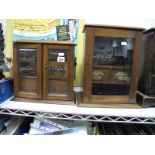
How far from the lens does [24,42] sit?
3.45ft

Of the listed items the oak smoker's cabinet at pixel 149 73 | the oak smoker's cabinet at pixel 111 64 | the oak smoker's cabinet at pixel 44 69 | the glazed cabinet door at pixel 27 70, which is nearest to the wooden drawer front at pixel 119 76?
the oak smoker's cabinet at pixel 111 64

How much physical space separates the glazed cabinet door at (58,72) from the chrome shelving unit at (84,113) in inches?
3.8

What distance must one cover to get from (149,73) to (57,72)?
59 cm

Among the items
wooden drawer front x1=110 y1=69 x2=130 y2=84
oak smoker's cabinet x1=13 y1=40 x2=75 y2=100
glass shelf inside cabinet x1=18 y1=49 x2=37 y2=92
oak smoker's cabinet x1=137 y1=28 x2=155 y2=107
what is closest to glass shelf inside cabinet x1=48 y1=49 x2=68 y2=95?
oak smoker's cabinet x1=13 y1=40 x2=75 y2=100

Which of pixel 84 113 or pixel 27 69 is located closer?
pixel 84 113

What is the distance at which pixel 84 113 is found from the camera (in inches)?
38.4

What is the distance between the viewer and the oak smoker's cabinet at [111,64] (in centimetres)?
100

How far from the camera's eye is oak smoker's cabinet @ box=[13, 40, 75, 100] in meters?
1.04

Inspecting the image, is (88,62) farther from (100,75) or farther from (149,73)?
(149,73)

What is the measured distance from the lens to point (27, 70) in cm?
110

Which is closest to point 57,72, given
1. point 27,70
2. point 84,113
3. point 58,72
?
point 58,72

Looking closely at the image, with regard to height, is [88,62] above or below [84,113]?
above

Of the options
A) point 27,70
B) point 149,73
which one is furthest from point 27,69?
point 149,73

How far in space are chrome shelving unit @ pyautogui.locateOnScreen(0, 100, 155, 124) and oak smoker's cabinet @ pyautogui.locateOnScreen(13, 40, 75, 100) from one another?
10 centimetres
